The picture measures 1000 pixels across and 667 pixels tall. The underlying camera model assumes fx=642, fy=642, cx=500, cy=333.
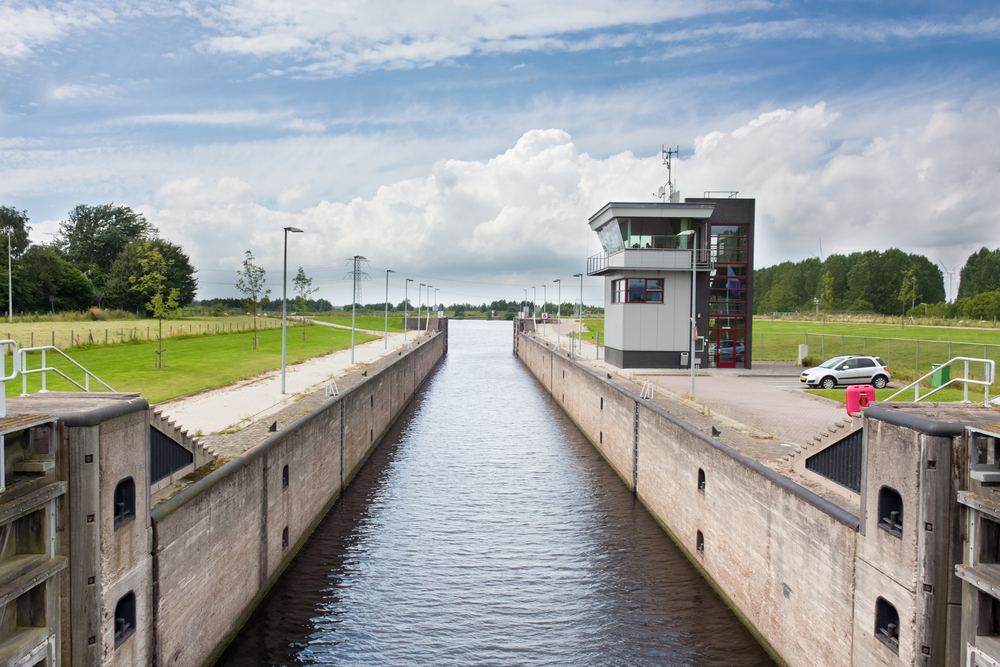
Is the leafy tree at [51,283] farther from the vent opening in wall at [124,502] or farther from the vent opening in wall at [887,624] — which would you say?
the vent opening in wall at [887,624]

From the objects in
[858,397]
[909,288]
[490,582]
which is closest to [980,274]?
[909,288]

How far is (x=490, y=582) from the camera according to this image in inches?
500

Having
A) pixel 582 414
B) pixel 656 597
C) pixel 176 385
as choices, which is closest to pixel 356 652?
pixel 656 597

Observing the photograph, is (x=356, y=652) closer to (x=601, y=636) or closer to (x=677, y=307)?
(x=601, y=636)

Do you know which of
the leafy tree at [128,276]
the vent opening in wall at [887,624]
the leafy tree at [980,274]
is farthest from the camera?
the leafy tree at [980,274]

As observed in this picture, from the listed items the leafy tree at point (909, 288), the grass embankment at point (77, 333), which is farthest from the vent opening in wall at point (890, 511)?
the leafy tree at point (909, 288)

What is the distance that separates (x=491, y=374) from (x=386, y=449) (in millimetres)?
28407

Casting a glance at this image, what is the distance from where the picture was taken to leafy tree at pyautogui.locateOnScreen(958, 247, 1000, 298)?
100 metres

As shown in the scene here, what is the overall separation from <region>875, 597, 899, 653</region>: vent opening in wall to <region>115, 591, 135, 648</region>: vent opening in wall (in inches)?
319

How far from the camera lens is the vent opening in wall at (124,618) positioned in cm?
686

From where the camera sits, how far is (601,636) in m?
10.7

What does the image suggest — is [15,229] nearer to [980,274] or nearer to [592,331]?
[592,331]

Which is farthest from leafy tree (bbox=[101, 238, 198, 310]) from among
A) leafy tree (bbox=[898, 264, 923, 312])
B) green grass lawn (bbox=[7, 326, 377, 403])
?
leafy tree (bbox=[898, 264, 923, 312])

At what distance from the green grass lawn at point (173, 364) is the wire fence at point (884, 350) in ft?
97.3
